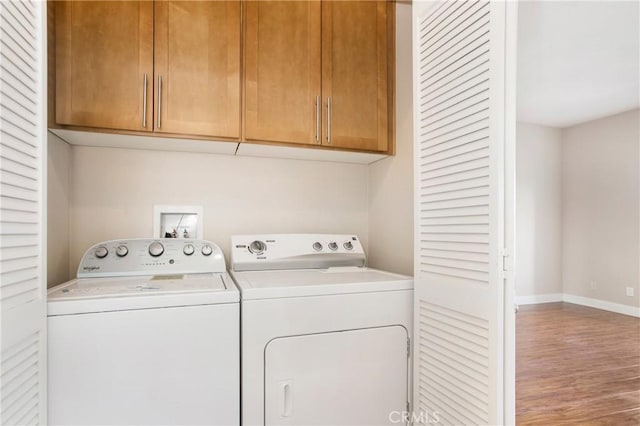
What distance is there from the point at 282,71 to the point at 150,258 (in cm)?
111

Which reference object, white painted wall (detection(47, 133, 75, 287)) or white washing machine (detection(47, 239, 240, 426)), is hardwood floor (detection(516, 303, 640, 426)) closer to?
white washing machine (detection(47, 239, 240, 426))

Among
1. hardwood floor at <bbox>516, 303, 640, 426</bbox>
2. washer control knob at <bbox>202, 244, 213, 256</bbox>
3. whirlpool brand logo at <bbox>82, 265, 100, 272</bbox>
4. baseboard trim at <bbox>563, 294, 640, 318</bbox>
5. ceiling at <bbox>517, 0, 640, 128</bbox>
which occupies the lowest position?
hardwood floor at <bbox>516, 303, 640, 426</bbox>

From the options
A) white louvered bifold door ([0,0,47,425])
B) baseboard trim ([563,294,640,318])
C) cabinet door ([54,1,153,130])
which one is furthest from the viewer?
baseboard trim ([563,294,640,318])

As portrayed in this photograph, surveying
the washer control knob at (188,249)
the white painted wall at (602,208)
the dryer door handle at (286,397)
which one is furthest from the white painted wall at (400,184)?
the white painted wall at (602,208)

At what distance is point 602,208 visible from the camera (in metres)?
4.33

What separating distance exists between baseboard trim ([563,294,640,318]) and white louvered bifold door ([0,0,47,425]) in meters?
5.37

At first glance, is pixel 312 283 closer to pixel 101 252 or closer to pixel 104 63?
pixel 101 252

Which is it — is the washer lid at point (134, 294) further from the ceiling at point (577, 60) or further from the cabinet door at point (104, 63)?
the ceiling at point (577, 60)

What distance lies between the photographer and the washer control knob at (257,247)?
6.04ft

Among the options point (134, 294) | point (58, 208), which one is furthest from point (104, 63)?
point (134, 294)

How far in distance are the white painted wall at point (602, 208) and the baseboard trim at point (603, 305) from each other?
0.05m

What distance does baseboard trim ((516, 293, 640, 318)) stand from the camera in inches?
163

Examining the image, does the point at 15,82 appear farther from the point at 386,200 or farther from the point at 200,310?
the point at 386,200

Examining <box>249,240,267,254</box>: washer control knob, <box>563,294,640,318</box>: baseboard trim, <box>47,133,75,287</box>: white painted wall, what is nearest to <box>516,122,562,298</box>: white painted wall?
<box>563,294,640,318</box>: baseboard trim
